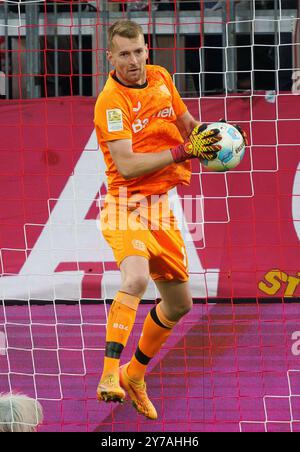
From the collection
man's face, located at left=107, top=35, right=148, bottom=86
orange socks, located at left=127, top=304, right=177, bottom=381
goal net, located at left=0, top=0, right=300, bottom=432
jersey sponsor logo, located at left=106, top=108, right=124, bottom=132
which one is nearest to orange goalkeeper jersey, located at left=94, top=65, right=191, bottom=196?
jersey sponsor logo, located at left=106, top=108, right=124, bottom=132

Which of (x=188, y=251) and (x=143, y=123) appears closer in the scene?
(x=143, y=123)

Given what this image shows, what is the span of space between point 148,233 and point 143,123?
65cm

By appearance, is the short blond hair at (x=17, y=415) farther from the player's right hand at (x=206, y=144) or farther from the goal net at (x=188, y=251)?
the player's right hand at (x=206, y=144)

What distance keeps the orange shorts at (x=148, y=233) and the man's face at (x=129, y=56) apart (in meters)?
0.74

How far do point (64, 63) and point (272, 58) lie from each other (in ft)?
5.65

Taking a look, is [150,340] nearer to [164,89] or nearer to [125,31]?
[164,89]

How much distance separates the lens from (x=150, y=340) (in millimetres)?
7262

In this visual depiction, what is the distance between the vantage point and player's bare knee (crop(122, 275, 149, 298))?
6.56 m

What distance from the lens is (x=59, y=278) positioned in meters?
8.58

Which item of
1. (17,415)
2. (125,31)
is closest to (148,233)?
(125,31)

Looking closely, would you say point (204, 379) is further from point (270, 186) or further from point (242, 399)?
point (270, 186)

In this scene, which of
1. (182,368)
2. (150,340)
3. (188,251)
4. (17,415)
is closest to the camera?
(17,415)

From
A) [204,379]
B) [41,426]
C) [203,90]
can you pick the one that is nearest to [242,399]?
[204,379]

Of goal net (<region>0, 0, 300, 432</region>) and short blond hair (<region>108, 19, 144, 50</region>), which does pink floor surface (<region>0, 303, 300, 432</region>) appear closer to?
goal net (<region>0, 0, 300, 432</region>)
